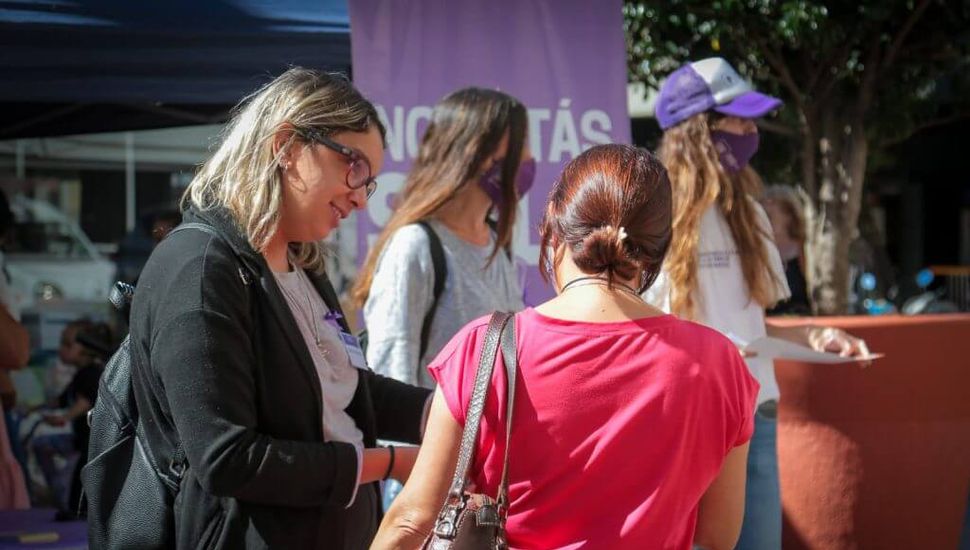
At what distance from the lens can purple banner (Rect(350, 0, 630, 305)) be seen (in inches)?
171

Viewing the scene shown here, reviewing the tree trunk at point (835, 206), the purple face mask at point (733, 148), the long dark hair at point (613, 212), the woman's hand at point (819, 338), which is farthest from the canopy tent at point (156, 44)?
the tree trunk at point (835, 206)

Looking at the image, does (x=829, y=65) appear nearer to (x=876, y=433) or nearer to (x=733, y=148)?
(x=876, y=433)

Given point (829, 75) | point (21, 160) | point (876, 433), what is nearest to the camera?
point (876, 433)

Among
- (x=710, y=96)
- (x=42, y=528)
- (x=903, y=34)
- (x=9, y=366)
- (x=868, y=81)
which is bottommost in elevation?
(x=42, y=528)

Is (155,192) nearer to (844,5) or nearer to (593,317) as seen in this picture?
(844,5)

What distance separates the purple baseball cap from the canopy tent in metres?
1.33

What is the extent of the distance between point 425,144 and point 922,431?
111 inches

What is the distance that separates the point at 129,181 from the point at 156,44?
22.0 ft

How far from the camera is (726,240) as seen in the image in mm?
3580

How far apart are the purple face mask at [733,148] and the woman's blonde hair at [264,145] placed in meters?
1.64

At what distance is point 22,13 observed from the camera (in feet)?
12.8

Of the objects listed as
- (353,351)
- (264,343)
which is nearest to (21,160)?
(353,351)

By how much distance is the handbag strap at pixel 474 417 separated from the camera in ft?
5.93

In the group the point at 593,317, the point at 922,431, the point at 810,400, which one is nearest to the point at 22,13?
the point at 593,317
